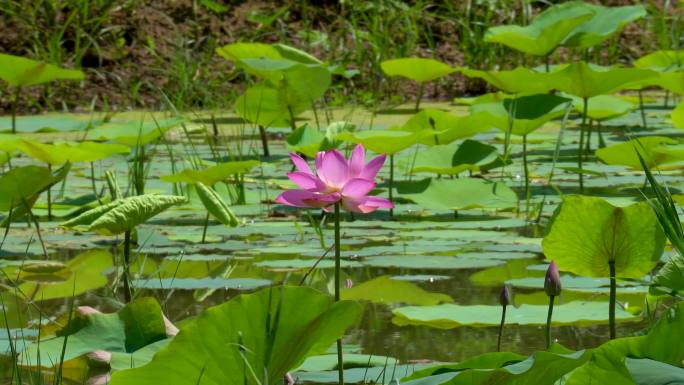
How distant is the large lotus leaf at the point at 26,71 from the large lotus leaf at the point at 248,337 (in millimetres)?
2506

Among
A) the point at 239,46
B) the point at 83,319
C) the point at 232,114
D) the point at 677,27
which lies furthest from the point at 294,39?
the point at 83,319

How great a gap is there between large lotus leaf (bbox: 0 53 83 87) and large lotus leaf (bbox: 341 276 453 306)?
5.80 ft

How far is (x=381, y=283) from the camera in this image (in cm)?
198

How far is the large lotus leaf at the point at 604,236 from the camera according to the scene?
4.62ft

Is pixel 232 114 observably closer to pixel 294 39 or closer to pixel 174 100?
pixel 174 100

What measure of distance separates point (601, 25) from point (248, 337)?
10.1 feet

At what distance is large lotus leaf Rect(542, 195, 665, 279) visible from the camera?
141cm

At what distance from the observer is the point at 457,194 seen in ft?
8.60

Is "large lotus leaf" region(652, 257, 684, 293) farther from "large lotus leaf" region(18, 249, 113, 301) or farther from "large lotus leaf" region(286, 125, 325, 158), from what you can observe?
"large lotus leaf" region(286, 125, 325, 158)

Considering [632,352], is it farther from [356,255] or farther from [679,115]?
[679,115]

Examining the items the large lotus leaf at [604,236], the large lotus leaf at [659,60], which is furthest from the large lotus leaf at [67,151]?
A: the large lotus leaf at [659,60]

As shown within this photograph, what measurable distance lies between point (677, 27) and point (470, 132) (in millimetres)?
2806

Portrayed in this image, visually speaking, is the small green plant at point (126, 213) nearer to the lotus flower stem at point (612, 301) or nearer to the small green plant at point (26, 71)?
the lotus flower stem at point (612, 301)

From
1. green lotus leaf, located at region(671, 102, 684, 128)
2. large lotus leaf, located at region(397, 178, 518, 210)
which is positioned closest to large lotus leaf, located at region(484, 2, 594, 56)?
green lotus leaf, located at region(671, 102, 684, 128)
